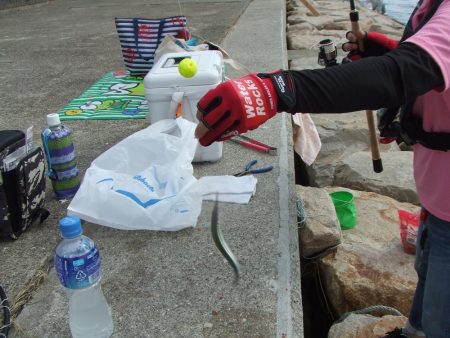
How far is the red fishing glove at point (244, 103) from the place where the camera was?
4.51ft

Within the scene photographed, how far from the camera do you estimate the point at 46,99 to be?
15.3 feet

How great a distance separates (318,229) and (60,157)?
1479 mm

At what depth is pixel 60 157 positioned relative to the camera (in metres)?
2.66

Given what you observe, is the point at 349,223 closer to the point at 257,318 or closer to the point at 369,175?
the point at 369,175

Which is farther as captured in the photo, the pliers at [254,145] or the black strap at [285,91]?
the pliers at [254,145]

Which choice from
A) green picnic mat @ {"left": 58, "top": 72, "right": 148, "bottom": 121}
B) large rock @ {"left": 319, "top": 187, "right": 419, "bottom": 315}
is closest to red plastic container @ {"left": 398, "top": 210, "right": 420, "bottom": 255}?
large rock @ {"left": 319, "top": 187, "right": 419, "bottom": 315}

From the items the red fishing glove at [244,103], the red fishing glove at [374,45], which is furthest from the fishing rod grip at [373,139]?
the red fishing glove at [244,103]

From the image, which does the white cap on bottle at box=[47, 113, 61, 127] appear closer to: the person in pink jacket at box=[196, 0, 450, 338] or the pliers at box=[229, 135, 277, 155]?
the pliers at box=[229, 135, 277, 155]

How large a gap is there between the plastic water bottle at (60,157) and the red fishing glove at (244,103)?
1449mm

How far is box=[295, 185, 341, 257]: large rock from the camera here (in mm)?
2701

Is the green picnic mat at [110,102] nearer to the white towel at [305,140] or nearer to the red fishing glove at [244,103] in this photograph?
the white towel at [305,140]

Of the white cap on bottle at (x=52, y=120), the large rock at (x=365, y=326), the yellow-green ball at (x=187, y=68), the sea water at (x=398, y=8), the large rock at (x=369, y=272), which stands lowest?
the sea water at (x=398, y=8)

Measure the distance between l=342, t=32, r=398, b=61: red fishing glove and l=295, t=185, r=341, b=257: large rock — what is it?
0.93 m

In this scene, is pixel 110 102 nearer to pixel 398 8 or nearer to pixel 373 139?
pixel 373 139
